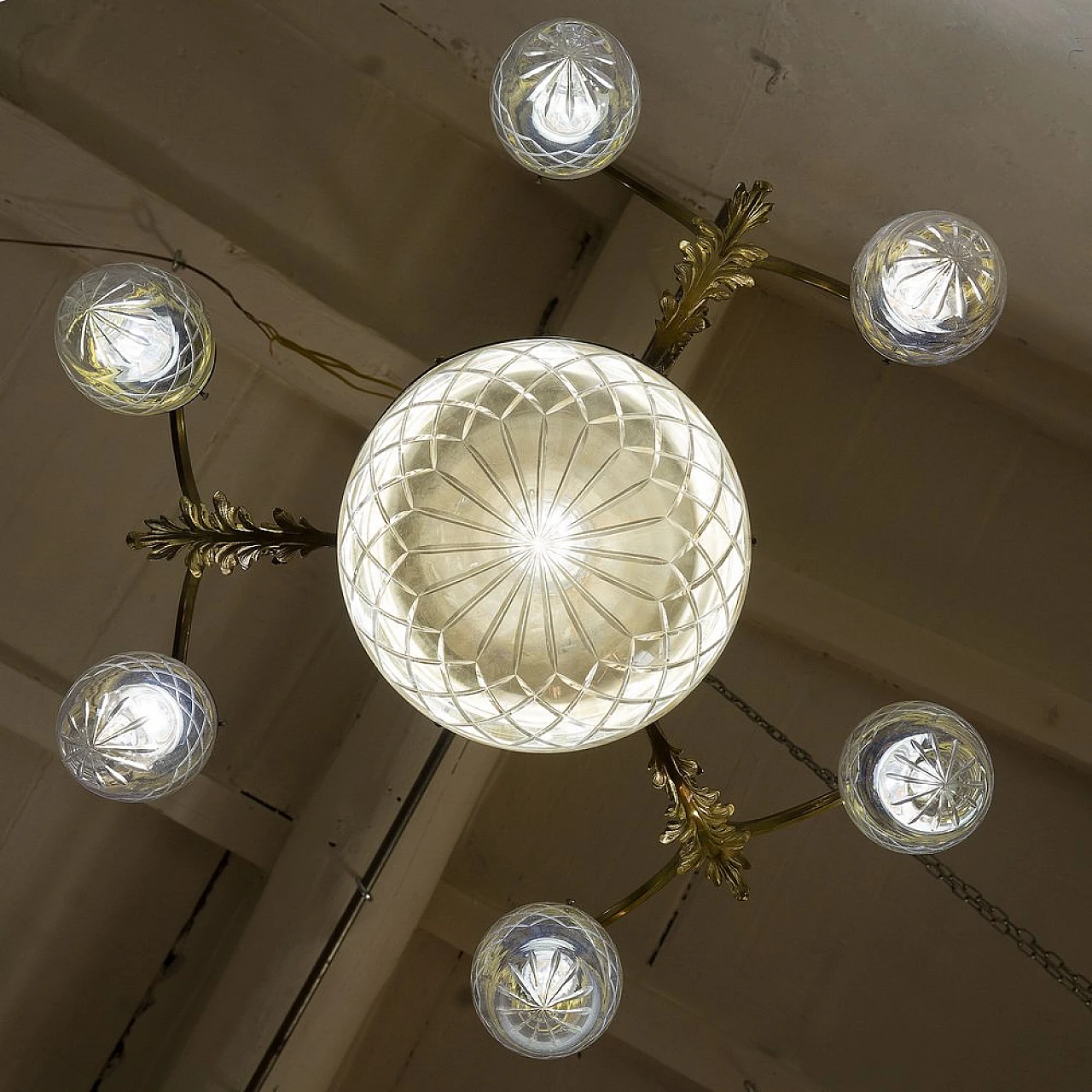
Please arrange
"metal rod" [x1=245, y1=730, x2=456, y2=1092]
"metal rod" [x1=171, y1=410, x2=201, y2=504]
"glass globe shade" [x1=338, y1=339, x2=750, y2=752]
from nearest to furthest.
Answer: "glass globe shade" [x1=338, y1=339, x2=750, y2=752], "metal rod" [x1=171, y1=410, x2=201, y2=504], "metal rod" [x1=245, y1=730, x2=456, y2=1092]

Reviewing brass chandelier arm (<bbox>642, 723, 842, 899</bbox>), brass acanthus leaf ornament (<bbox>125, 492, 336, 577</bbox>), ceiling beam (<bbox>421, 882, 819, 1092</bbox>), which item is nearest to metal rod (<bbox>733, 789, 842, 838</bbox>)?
brass chandelier arm (<bbox>642, 723, 842, 899</bbox>)

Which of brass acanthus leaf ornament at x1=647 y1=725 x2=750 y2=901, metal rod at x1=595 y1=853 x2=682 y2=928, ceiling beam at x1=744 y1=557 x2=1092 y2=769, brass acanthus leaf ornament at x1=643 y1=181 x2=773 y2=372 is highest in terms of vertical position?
brass acanthus leaf ornament at x1=643 y1=181 x2=773 y2=372

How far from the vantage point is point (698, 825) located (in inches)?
70.7

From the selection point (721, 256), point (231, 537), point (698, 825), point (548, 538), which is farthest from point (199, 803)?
point (721, 256)

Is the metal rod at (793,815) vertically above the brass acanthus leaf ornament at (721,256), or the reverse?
the brass acanthus leaf ornament at (721,256)

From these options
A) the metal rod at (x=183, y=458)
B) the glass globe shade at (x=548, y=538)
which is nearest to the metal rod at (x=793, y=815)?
the glass globe shade at (x=548, y=538)

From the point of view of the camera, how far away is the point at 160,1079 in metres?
2.80

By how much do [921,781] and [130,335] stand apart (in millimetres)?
1465

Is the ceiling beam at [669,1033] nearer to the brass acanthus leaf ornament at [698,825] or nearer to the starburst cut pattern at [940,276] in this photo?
the brass acanthus leaf ornament at [698,825]

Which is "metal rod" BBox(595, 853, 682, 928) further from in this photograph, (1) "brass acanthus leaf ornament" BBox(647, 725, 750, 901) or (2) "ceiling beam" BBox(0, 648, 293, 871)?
(2) "ceiling beam" BBox(0, 648, 293, 871)

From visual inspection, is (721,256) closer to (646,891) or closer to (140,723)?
(646,891)

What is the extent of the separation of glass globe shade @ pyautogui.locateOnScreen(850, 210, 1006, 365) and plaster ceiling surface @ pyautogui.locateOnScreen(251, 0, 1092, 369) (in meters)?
0.67

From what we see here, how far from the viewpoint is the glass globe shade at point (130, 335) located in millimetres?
1609

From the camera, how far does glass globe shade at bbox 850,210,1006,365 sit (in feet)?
5.27
